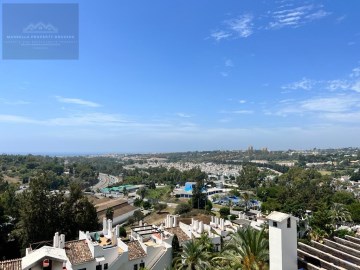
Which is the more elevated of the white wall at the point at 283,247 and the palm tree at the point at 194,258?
the white wall at the point at 283,247

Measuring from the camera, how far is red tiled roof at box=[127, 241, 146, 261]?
2984cm

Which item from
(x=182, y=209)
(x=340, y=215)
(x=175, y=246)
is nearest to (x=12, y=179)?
(x=182, y=209)

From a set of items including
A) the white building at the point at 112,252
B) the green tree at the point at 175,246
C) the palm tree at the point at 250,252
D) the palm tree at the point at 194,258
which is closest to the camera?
the palm tree at the point at 250,252

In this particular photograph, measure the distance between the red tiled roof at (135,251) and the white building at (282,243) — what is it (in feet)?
51.3

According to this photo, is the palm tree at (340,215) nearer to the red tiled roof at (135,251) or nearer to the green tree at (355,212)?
the green tree at (355,212)

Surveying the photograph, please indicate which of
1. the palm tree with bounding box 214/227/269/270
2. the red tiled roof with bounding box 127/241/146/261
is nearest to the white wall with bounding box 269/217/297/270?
the palm tree with bounding box 214/227/269/270

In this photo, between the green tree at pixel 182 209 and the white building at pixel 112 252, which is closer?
the white building at pixel 112 252

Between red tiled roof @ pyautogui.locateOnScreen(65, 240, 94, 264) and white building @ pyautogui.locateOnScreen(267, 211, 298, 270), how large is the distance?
16660 mm

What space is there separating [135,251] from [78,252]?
515 cm

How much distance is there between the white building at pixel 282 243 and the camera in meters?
17.2

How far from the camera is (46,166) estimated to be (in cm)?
16225

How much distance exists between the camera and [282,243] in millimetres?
17250

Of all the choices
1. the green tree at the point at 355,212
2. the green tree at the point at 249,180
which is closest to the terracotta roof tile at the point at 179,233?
the green tree at the point at 355,212

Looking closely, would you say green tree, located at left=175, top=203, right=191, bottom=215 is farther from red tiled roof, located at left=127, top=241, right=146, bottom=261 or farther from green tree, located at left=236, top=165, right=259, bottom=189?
green tree, located at left=236, top=165, right=259, bottom=189
